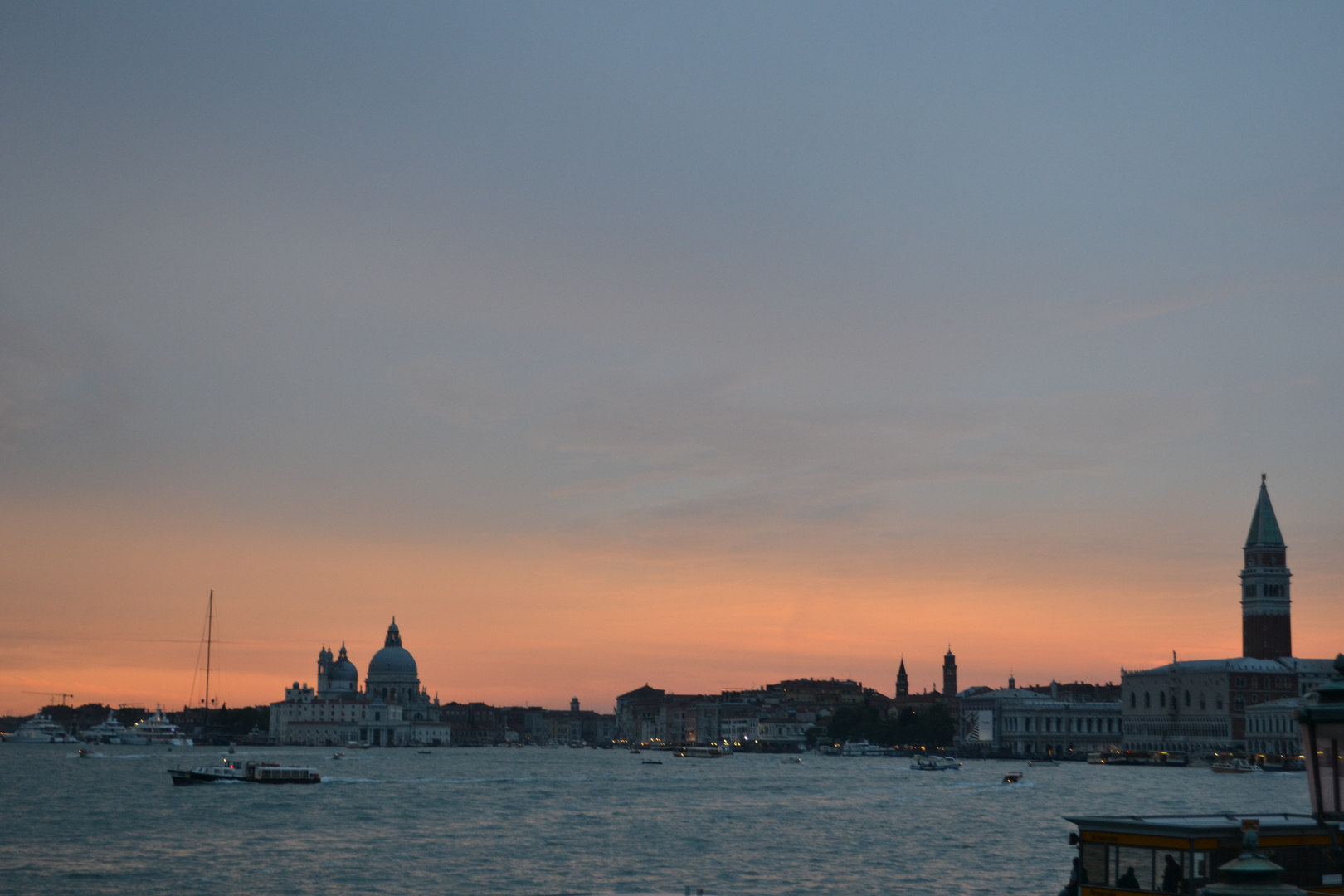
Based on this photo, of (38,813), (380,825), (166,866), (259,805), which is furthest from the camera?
(259,805)

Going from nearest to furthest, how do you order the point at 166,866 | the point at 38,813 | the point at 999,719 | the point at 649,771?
the point at 166,866, the point at 38,813, the point at 649,771, the point at 999,719

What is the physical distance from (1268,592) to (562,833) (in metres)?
111

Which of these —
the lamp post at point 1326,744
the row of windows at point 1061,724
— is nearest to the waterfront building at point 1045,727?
the row of windows at point 1061,724

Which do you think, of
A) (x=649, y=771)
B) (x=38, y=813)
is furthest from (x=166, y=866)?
(x=649, y=771)

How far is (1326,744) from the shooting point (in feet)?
38.6

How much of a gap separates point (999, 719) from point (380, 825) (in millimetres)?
121654

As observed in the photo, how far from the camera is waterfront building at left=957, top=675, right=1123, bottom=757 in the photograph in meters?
157

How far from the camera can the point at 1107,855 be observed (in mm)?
→ 13477

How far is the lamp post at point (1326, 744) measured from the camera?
11.6m

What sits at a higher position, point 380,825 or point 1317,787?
point 1317,787

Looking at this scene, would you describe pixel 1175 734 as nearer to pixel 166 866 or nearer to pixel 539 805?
pixel 539 805

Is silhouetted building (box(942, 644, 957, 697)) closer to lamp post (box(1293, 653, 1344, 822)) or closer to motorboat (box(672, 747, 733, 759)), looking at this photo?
motorboat (box(672, 747, 733, 759))

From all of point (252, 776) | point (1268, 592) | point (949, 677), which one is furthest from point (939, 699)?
point (252, 776)

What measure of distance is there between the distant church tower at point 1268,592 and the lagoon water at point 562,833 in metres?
55.4
